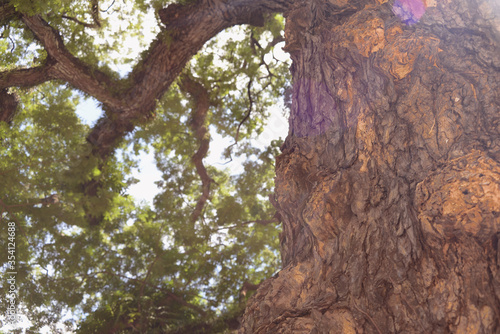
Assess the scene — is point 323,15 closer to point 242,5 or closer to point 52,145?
point 242,5

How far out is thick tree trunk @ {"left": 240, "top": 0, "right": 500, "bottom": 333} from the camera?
5.24 ft

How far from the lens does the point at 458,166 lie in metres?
1.73

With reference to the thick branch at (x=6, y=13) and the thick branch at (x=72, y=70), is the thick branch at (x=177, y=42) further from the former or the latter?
the thick branch at (x=6, y=13)

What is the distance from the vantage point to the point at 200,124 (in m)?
6.38

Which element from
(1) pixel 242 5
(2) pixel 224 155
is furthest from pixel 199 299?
(1) pixel 242 5

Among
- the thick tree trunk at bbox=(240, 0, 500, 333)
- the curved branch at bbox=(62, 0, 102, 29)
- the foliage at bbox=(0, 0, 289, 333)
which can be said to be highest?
the curved branch at bbox=(62, 0, 102, 29)

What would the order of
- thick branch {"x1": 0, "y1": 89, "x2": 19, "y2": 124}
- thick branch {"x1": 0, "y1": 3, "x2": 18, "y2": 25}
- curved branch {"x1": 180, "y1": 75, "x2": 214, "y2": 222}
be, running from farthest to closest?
curved branch {"x1": 180, "y1": 75, "x2": 214, "y2": 222}, thick branch {"x1": 0, "y1": 89, "x2": 19, "y2": 124}, thick branch {"x1": 0, "y1": 3, "x2": 18, "y2": 25}

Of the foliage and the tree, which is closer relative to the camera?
the tree

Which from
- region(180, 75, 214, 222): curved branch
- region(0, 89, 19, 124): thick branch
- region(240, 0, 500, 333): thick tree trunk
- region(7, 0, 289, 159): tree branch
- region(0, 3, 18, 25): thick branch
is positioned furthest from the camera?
region(180, 75, 214, 222): curved branch

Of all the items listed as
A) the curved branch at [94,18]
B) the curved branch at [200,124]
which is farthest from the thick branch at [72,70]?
the curved branch at [200,124]

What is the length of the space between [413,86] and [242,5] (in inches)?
116

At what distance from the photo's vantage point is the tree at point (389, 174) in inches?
63.1

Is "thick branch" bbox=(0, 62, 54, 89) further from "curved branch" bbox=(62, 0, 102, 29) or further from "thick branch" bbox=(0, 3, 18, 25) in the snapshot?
"curved branch" bbox=(62, 0, 102, 29)

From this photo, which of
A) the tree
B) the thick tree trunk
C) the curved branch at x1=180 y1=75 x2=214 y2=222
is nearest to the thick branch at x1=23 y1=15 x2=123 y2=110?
the curved branch at x1=180 y1=75 x2=214 y2=222
